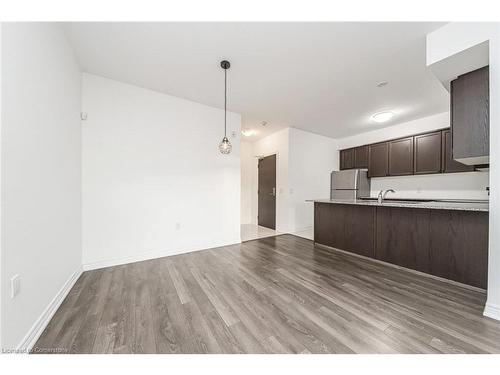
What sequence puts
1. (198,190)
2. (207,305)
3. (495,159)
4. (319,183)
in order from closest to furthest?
(495,159) → (207,305) → (198,190) → (319,183)

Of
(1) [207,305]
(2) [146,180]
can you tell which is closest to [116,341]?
(1) [207,305]

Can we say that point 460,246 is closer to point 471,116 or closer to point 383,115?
point 471,116

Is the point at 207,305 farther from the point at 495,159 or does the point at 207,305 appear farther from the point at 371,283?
the point at 495,159

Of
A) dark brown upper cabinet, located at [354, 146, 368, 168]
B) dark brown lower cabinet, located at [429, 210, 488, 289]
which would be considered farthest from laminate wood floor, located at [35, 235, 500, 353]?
dark brown upper cabinet, located at [354, 146, 368, 168]

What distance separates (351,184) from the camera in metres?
4.62

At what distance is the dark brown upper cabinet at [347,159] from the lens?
5.05 m

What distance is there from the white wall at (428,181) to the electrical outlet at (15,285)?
5.86 m

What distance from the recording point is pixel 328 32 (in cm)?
178

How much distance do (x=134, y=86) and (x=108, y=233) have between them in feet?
6.99

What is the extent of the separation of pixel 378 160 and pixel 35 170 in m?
5.60

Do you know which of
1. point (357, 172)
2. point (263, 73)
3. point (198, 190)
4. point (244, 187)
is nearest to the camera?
point (263, 73)

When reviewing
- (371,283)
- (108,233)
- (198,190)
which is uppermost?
(198,190)

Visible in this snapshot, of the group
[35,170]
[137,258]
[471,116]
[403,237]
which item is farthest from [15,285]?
[471,116]

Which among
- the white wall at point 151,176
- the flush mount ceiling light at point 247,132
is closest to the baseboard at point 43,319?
the white wall at point 151,176
